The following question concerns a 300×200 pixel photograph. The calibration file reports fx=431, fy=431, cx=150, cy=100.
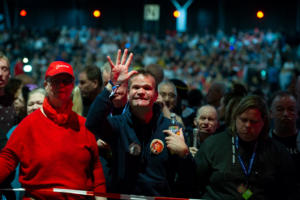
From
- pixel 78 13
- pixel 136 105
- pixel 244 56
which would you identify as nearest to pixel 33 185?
pixel 136 105

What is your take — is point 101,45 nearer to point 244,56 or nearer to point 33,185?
point 244,56

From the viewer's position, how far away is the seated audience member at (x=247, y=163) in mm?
3578

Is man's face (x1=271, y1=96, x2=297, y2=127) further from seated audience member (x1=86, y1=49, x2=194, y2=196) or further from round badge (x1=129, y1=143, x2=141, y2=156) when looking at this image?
round badge (x1=129, y1=143, x2=141, y2=156)

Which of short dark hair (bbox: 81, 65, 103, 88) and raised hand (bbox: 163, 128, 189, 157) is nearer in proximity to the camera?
raised hand (bbox: 163, 128, 189, 157)

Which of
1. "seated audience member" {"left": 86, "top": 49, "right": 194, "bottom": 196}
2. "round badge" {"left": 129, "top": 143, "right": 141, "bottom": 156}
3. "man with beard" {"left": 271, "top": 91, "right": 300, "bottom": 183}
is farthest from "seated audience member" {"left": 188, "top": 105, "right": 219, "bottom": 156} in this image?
"round badge" {"left": 129, "top": 143, "right": 141, "bottom": 156}

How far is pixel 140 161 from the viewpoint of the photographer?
3.40m

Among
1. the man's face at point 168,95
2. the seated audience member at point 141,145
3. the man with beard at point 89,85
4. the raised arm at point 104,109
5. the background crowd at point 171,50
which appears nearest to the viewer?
the raised arm at point 104,109

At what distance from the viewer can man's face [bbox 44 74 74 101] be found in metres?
3.39

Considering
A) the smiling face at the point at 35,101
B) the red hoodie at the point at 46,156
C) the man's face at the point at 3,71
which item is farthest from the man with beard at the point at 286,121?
the man's face at the point at 3,71

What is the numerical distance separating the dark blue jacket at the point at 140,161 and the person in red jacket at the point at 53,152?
0.54 ft

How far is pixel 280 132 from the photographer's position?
476 cm

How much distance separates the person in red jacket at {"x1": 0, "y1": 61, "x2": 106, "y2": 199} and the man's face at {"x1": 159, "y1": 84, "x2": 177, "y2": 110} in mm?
2060

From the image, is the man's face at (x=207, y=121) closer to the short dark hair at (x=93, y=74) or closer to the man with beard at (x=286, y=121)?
the man with beard at (x=286, y=121)

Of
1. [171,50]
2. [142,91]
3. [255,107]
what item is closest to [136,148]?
[142,91]
